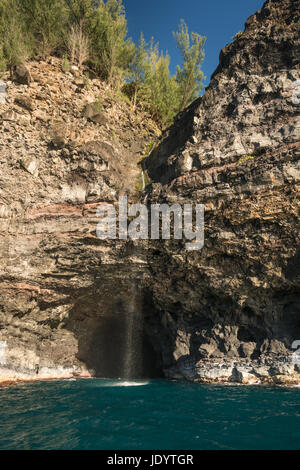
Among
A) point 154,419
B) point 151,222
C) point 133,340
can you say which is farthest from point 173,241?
point 133,340

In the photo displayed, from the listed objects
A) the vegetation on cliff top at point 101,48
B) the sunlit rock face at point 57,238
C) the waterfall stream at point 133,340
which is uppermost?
the vegetation on cliff top at point 101,48

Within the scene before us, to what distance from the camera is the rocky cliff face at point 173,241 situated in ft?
56.9

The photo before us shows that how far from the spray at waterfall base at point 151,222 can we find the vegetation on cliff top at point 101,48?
14.6 meters

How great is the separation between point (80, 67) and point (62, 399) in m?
28.2

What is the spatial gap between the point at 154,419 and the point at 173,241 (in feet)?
38.4

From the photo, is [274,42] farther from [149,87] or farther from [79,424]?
[79,424]

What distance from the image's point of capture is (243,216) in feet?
57.7

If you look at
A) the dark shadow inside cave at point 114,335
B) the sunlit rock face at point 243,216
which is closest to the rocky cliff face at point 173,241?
the sunlit rock face at point 243,216

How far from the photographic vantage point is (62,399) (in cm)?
1348

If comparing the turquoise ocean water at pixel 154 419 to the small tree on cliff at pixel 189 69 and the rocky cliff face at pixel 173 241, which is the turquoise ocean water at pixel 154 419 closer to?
the rocky cliff face at pixel 173 241

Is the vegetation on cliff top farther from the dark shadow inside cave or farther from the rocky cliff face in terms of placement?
the dark shadow inside cave

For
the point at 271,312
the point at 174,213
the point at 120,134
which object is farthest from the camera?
the point at 120,134

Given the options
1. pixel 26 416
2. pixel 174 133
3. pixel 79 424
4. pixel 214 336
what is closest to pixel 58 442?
pixel 79 424

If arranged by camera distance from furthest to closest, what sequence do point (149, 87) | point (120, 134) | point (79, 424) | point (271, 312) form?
point (149, 87) → point (120, 134) → point (271, 312) → point (79, 424)
